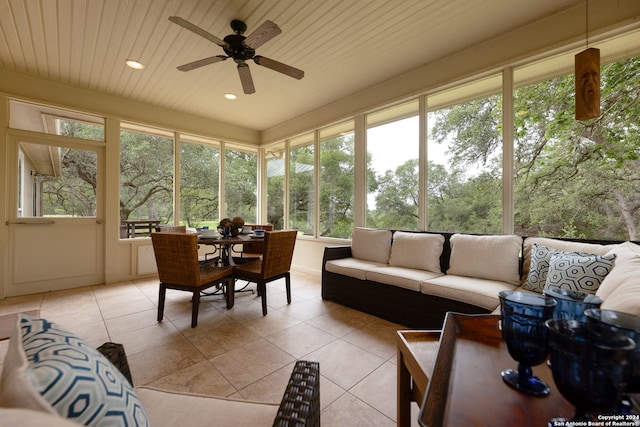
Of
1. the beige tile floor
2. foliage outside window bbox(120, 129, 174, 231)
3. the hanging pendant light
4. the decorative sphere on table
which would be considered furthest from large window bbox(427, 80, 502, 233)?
foliage outside window bbox(120, 129, 174, 231)

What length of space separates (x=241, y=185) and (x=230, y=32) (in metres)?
3.39

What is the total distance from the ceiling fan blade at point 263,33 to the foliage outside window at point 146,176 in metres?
3.27

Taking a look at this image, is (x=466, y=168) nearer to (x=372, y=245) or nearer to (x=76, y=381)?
(x=372, y=245)

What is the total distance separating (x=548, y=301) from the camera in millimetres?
726

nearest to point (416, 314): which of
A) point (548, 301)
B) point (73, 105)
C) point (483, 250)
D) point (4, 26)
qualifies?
point (483, 250)

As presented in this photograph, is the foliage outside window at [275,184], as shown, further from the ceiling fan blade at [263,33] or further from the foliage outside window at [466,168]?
the ceiling fan blade at [263,33]

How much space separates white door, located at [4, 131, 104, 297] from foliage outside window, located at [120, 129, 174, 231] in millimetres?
319

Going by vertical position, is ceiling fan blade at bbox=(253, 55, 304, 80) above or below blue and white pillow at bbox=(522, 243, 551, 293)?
above

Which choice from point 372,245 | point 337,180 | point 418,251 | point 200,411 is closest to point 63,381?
point 200,411

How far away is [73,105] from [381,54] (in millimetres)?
4378

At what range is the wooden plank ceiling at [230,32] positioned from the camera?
7.38 ft

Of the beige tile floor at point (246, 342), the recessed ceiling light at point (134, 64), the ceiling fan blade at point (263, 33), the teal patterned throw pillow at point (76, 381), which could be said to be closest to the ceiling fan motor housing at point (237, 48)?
the ceiling fan blade at point (263, 33)

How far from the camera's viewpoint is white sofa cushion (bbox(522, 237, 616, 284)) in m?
1.91

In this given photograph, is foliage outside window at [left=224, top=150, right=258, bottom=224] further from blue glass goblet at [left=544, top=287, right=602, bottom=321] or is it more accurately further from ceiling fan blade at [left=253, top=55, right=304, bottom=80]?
blue glass goblet at [left=544, top=287, right=602, bottom=321]
